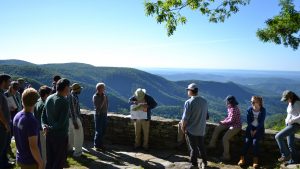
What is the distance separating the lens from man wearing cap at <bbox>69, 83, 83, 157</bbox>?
26.7 feet

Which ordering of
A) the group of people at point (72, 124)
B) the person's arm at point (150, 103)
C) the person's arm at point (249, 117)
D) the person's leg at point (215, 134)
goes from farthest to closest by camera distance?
the person's arm at point (150, 103) → the person's leg at point (215, 134) → the person's arm at point (249, 117) → the group of people at point (72, 124)

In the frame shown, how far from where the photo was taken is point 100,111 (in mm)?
9344

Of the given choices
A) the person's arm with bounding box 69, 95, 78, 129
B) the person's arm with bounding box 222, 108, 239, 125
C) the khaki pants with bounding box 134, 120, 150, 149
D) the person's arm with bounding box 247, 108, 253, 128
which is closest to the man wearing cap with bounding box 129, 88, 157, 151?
the khaki pants with bounding box 134, 120, 150, 149

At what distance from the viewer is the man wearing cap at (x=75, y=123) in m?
8.14

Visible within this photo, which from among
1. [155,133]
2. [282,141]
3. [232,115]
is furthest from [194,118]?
[155,133]

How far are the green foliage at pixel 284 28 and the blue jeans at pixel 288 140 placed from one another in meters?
4.51

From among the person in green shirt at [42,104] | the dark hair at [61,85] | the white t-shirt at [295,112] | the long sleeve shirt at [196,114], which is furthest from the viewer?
the white t-shirt at [295,112]

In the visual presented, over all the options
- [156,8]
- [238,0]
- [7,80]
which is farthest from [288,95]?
[7,80]

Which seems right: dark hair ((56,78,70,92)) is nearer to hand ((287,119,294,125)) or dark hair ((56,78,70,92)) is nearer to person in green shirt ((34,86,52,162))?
person in green shirt ((34,86,52,162))

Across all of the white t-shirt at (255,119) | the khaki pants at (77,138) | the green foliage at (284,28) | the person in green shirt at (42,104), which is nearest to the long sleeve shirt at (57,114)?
the person in green shirt at (42,104)

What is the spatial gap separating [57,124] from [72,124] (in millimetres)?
2499

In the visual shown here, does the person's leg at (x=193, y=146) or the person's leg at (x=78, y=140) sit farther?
the person's leg at (x=78, y=140)

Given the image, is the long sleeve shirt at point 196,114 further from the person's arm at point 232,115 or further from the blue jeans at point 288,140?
the blue jeans at point 288,140

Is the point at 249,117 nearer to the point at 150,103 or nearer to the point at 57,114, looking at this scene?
the point at 150,103
